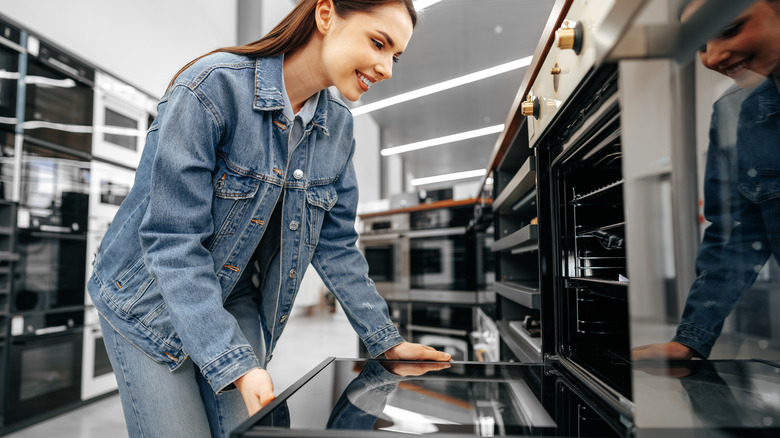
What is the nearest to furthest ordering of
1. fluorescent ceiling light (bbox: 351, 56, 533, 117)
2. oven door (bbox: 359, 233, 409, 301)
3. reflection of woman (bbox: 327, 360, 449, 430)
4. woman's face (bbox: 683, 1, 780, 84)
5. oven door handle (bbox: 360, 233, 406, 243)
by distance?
woman's face (bbox: 683, 1, 780, 84) → reflection of woman (bbox: 327, 360, 449, 430) → oven door (bbox: 359, 233, 409, 301) → oven door handle (bbox: 360, 233, 406, 243) → fluorescent ceiling light (bbox: 351, 56, 533, 117)

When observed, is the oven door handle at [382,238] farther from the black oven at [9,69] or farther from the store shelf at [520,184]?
the black oven at [9,69]

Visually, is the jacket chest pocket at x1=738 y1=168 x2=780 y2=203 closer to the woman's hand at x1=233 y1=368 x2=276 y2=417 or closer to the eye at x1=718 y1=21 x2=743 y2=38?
the eye at x1=718 y1=21 x2=743 y2=38

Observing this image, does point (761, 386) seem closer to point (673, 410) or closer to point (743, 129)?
point (673, 410)

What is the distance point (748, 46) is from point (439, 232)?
9.66ft

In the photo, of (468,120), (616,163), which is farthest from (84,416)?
(468,120)

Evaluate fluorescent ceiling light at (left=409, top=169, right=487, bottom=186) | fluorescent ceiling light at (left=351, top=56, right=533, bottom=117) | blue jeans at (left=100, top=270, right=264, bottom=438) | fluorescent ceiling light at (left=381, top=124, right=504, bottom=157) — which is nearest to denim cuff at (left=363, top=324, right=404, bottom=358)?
blue jeans at (left=100, top=270, right=264, bottom=438)

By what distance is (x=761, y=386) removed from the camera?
391 millimetres

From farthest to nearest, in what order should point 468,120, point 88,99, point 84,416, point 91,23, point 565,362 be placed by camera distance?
point 468,120 < point 91,23 < point 88,99 < point 84,416 < point 565,362

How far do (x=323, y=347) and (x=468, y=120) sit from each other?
3794 mm

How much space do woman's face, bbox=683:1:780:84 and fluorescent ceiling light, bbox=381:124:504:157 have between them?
5.99 metres

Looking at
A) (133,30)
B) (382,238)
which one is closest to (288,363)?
(382,238)

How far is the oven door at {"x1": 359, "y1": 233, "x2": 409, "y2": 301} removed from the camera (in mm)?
3494

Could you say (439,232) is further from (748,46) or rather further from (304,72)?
(748,46)

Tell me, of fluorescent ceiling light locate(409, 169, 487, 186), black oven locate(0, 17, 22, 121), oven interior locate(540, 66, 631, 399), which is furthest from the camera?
fluorescent ceiling light locate(409, 169, 487, 186)
